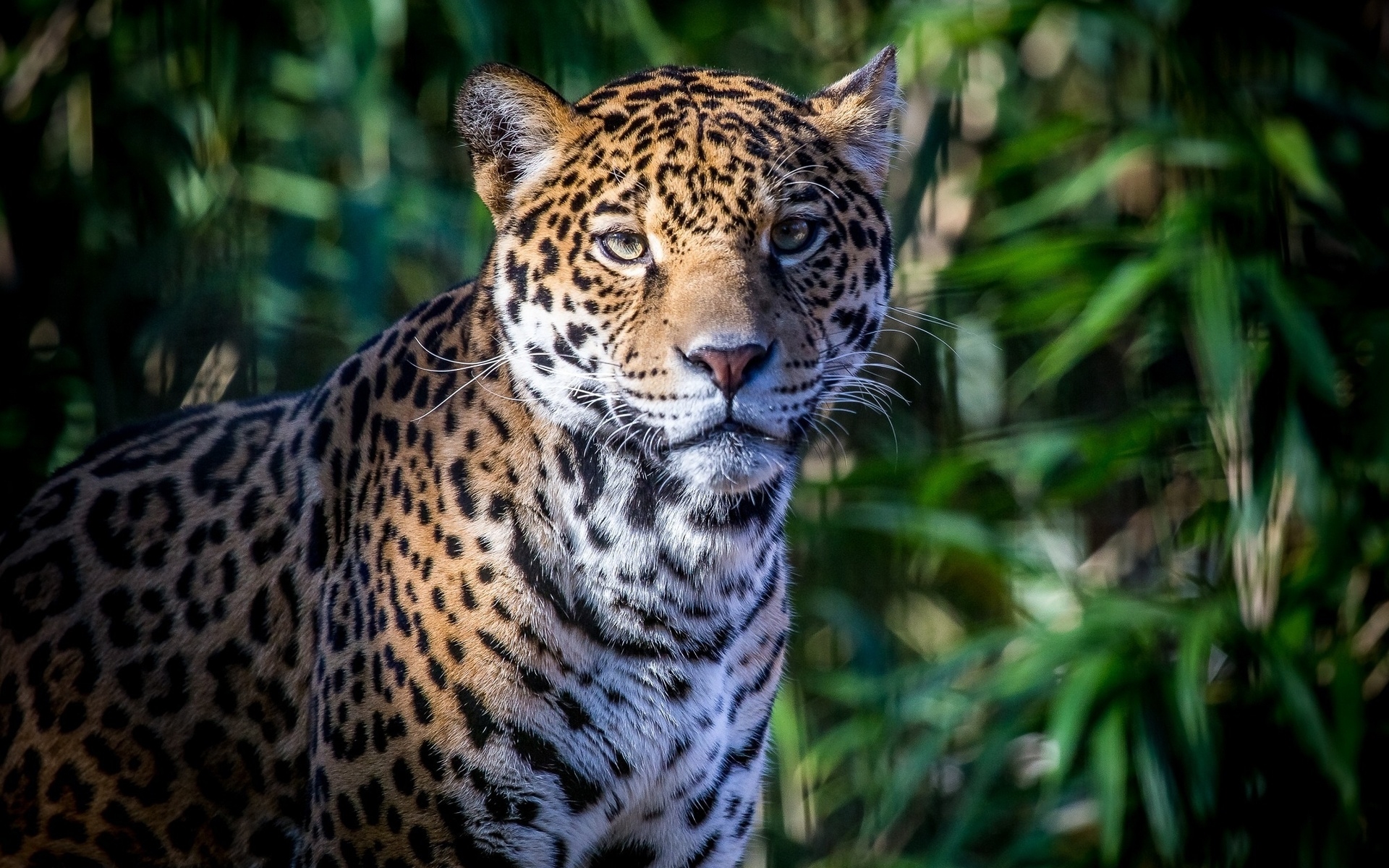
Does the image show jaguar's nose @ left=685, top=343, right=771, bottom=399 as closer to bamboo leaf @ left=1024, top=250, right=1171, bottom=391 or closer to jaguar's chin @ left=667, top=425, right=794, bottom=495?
jaguar's chin @ left=667, top=425, right=794, bottom=495

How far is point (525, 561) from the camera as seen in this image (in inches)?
100

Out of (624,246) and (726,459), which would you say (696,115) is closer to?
(624,246)

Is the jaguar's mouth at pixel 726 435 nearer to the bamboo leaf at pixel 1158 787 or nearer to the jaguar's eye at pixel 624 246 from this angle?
the jaguar's eye at pixel 624 246

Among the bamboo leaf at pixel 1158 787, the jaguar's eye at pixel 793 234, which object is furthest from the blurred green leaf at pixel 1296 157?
the jaguar's eye at pixel 793 234

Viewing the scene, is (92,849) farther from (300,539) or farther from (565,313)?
(565,313)

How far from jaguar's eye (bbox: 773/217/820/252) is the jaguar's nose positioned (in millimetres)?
259

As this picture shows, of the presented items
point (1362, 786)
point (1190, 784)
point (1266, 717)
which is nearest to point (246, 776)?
point (1190, 784)

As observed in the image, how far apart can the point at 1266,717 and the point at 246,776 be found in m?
3.60

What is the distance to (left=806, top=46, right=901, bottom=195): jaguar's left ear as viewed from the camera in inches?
105

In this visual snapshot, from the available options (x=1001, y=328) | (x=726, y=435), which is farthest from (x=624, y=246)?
(x=1001, y=328)

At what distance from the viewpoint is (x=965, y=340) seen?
6.31 m

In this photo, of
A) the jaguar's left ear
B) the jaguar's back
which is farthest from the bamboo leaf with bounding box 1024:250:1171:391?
the jaguar's back

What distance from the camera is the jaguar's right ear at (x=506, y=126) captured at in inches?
101

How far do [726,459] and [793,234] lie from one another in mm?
442
